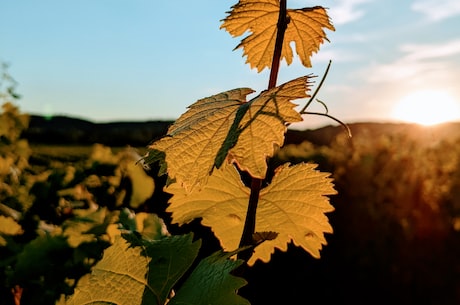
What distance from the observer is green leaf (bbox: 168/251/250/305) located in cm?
78

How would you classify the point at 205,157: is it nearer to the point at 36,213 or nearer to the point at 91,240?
the point at 91,240

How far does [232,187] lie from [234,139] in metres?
0.33

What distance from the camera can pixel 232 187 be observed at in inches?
44.1

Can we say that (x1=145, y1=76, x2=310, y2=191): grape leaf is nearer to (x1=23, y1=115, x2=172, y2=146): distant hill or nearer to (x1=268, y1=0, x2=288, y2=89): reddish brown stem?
(x1=268, y1=0, x2=288, y2=89): reddish brown stem

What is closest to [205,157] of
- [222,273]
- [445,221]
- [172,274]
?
[222,273]

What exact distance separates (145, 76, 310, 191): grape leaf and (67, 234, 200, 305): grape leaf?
192mm

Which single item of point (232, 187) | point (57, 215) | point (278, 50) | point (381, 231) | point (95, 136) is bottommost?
point (381, 231)

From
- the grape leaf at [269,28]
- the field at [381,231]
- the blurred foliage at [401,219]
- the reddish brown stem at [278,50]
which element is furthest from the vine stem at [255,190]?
the blurred foliage at [401,219]

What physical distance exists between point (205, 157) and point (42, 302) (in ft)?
5.37

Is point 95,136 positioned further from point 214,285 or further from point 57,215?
point 214,285

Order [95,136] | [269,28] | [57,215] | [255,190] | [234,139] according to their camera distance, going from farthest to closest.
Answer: [95,136]
[57,215]
[269,28]
[255,190]
[234,139]

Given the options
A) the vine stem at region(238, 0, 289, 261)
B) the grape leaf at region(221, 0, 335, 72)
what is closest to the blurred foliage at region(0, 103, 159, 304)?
the grape leaf at region(221, 0, 335, 72)

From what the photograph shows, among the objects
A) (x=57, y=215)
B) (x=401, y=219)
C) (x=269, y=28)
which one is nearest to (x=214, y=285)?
(x=269, y=28)

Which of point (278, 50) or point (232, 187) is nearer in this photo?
point (278, 50)
